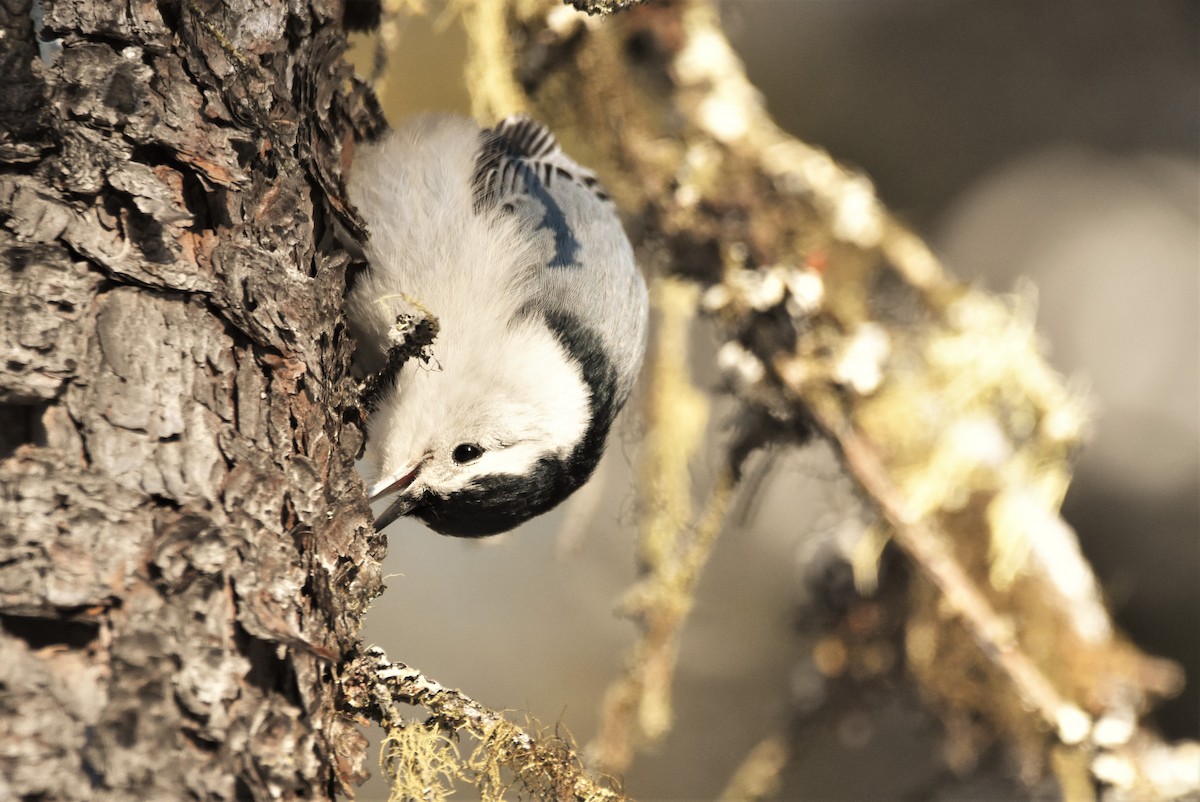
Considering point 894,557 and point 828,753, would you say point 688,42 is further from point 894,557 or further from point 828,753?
point 828,753

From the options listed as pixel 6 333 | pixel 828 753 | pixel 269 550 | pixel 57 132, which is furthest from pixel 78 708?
pixel 828 753

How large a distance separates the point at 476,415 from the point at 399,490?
16cm

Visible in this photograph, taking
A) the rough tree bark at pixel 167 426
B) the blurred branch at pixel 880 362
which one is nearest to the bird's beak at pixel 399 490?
the rough tree bark at pixel 167 426

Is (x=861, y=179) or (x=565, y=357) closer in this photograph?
(x=565, y=357)

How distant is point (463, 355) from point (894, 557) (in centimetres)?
119

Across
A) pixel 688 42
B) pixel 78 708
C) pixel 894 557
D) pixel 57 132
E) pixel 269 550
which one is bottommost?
pixel 78 708

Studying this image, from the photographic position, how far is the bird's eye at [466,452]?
5.01 feet

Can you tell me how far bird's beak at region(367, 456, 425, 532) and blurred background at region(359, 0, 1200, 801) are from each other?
120cm

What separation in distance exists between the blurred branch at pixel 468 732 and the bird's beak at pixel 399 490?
1.64 feet

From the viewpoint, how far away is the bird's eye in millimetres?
1527

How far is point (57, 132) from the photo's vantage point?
896mm

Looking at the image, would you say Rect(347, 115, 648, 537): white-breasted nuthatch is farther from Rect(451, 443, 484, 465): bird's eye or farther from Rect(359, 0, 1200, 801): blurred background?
Rect(359, 0, 1200, 801): blurred background

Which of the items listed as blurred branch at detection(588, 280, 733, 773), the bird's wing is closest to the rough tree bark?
the bird's wing

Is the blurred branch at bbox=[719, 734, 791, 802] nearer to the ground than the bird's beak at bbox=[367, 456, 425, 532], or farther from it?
farther from it
